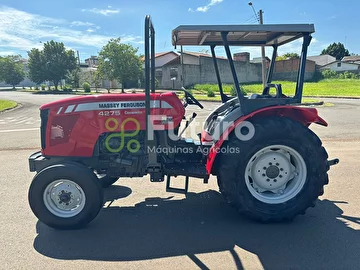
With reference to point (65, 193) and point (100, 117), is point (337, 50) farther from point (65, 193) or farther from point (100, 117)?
point (65, 193)

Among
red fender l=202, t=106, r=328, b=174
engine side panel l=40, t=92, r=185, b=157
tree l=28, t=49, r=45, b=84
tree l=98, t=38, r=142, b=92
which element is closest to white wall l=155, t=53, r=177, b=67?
tree l=98, t=38, r=142, b=92

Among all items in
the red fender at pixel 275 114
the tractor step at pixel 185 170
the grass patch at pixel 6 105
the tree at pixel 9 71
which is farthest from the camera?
the tree at pixel 9 71

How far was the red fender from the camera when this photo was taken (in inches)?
137

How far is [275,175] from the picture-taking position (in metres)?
3.66

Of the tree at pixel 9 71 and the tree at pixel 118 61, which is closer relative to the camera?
the tree at pixel 118 61

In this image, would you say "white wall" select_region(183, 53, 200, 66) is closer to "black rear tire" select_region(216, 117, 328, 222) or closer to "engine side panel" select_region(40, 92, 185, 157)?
"engine side panel" select_region(40, 92, 185, 157)

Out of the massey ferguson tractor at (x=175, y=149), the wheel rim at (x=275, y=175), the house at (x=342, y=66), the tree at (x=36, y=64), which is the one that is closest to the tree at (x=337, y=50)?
the house at (x=342, y=66)

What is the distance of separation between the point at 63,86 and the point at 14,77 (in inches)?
732

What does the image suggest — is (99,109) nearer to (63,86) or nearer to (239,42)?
(239,42)

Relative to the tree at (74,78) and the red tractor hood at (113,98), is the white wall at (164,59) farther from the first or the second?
the red tractor hood at (113,98)

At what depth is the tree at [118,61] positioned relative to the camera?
1314 inches

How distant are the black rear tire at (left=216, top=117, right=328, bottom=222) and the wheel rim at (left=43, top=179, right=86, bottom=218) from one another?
167 centimetres

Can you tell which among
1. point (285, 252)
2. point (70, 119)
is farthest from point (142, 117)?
point (285, 252)

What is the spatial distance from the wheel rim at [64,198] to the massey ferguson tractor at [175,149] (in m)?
0.01
